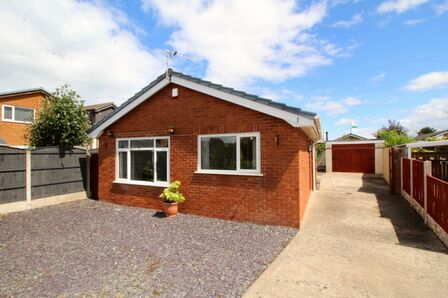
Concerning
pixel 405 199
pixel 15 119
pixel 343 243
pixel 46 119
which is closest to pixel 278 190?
pixel 343 243

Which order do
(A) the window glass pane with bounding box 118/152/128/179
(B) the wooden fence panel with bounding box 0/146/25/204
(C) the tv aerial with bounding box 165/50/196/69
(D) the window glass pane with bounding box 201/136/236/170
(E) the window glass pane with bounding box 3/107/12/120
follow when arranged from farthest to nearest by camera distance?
1. (E) the window glass pane with bounding box 3/107/12/120
2. (A) the window glass pane with bounding box 118/152/128/179
3. (C) the tv aerial with bounding box 165/50/196/69
4. (B) the wooden fence panel with bounding box 0/146/25/204
5. (D) the window glass pane with bounding box 201/136/236/170

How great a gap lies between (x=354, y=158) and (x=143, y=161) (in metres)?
21.7

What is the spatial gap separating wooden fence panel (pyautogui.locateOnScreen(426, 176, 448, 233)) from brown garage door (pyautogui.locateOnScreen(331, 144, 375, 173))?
1857 centimetres

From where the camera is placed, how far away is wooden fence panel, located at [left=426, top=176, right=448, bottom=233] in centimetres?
576

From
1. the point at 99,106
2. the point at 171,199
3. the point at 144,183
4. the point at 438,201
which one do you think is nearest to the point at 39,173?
the point at 144,183

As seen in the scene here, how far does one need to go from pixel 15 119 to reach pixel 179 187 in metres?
19.3

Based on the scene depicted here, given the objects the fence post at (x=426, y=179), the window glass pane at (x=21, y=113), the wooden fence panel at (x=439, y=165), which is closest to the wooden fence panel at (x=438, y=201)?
the fence post at (x=426, y=179)

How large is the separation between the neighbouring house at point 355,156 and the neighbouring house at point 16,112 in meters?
25.6

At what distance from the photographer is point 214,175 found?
7957mm

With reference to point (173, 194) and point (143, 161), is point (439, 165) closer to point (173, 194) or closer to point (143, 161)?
point (173, 194)

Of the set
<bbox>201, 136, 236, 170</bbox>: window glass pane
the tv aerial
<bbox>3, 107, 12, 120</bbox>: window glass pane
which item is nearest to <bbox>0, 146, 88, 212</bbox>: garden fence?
the tv aerial

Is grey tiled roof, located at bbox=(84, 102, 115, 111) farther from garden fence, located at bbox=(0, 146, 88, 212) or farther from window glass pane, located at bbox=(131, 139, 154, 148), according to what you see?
window glass pane, located at bbox=(131, 139, 154, 148)

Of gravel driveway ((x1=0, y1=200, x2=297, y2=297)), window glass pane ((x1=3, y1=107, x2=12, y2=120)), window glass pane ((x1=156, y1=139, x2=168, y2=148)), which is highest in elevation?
window glass pane ((x1=3, y1=107, x2=12, y2=120))

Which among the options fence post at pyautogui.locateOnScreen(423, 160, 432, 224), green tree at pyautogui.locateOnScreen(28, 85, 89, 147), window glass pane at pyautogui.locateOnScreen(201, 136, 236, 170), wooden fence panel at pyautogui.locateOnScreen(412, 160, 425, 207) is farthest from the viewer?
green tree at pyautogui.locateOnScreen(28, 85, 89, 147)
